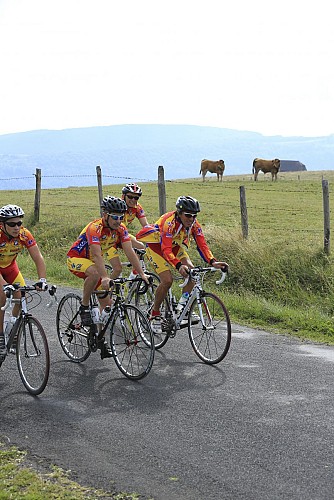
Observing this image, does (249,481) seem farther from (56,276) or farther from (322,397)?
(56,276)

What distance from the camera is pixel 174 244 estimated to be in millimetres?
9695

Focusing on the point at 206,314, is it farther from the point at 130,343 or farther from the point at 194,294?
the point at 130,343

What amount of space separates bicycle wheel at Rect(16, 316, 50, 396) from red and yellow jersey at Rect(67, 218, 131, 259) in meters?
1.36

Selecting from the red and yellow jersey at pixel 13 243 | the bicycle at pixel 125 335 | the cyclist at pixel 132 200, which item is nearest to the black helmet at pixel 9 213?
the red and yellow jersey at pixel 13 243

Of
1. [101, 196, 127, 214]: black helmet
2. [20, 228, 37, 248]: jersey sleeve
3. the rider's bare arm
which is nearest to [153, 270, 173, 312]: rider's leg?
the rider's bare arm

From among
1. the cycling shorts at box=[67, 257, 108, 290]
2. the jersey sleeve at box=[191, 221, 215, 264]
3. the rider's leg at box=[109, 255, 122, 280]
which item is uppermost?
the jersey sleeve at box=[191, 221, 215, 264]

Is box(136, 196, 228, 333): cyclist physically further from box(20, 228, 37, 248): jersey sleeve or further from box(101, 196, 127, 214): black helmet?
box(20, 228, 37, 248): jersey sleeve

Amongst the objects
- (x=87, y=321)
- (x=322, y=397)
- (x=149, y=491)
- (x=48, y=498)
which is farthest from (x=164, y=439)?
(x=87, y=321)

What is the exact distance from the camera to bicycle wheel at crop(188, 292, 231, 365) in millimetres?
8961

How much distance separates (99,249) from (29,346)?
1441 millimetres

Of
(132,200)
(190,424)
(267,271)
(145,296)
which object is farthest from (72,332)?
(267,271)

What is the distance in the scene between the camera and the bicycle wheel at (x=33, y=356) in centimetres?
782

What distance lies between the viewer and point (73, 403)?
7.63 meters

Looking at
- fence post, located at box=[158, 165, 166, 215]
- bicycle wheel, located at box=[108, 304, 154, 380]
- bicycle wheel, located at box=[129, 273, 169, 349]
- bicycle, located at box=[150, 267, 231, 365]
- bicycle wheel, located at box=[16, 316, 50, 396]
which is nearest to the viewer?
bicycle wheel, located at box=[16, 316, 50, 396]
